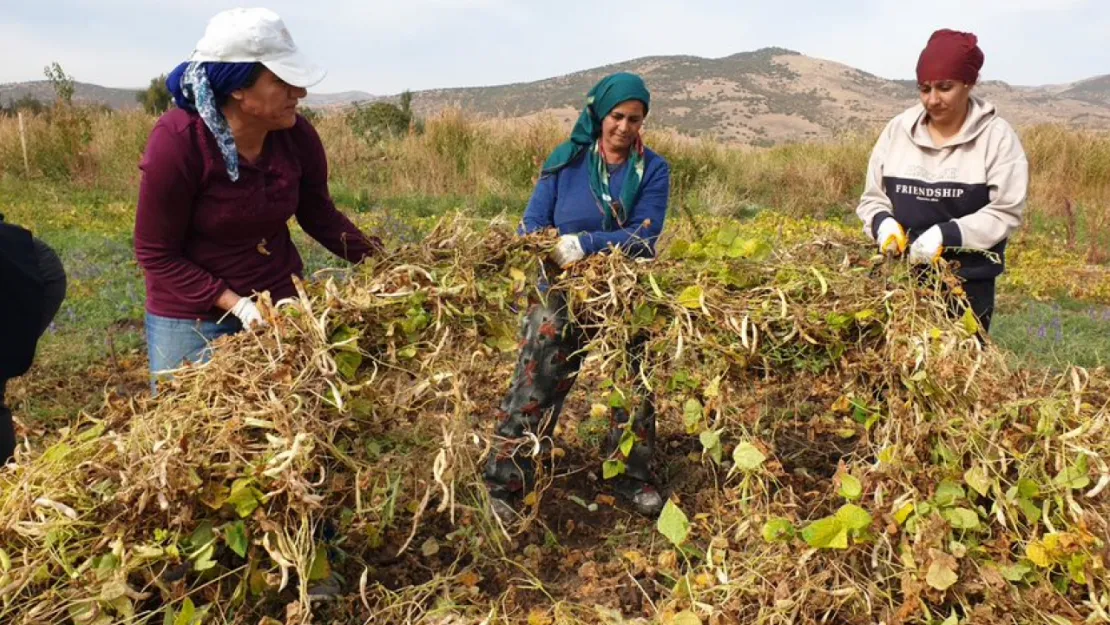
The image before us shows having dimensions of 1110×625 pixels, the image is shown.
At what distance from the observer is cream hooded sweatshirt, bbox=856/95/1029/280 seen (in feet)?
8.02

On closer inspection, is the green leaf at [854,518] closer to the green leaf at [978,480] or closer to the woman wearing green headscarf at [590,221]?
the green leaf at [978,480]

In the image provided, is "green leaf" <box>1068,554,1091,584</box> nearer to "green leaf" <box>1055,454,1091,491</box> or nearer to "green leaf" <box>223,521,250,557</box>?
"green leaf" <box>1055,454,1091,491</box>

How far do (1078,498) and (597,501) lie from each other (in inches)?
61.5

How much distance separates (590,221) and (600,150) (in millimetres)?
263

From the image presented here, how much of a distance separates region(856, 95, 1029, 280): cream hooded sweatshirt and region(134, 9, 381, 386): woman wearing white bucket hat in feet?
5.89

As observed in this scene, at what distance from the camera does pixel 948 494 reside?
5.25 feet

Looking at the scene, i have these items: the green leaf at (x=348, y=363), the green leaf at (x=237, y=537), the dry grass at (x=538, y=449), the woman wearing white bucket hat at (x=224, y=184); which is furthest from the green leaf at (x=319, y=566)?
the woman wearing white bucket hat at (x=224, y=184)

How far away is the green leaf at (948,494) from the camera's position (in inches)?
62.9

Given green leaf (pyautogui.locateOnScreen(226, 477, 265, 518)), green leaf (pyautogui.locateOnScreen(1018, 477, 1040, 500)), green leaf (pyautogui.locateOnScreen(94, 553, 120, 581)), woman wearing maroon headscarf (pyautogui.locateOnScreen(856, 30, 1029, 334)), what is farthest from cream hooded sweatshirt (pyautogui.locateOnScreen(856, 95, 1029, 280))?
green leaf (pyautogui.locateOnScreen(94, 553, 120, 581))

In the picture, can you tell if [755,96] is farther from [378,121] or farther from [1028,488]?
[1028,488]

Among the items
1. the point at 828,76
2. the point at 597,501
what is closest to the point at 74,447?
the point at 597,501

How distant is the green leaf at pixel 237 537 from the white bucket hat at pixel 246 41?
1049 millimetres

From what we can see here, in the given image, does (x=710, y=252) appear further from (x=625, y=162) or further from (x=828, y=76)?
(x=828, y=76)

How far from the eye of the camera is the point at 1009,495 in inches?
61.5
